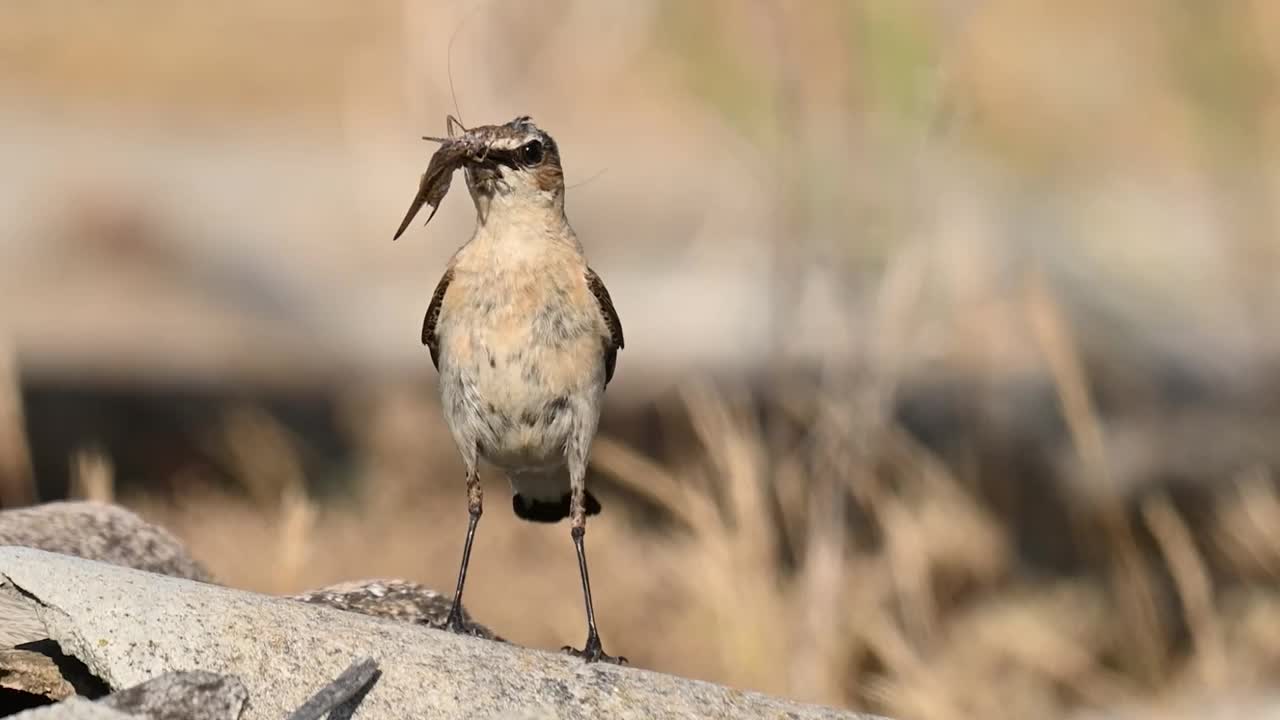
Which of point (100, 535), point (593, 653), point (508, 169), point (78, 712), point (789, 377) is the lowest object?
point (78, 712)

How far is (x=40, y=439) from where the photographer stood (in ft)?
32.0

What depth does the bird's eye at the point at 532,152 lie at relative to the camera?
446 cm

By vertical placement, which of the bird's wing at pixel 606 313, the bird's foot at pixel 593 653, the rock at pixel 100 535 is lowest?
the bird's foot at pixel 593 653

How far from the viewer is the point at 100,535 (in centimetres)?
467

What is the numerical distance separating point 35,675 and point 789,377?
4753 millimetres

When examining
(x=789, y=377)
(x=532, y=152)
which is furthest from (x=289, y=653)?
(x=789, y=377)

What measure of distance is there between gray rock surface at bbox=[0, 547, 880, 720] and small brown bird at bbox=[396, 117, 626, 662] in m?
0.61

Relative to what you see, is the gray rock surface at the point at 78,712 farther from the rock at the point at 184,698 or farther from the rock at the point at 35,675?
the rock at the point at 35,675

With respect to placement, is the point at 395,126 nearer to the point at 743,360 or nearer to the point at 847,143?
the point at 743,360

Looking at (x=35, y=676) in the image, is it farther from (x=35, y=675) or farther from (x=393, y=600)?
(x=393, y=600)

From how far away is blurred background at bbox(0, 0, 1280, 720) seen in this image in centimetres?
701

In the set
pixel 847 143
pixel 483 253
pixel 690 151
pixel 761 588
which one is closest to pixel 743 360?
pixel 847 143

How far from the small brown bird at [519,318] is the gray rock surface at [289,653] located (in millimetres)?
606

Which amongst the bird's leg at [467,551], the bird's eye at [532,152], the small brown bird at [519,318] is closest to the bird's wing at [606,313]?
the small brown bird at [519,318]
